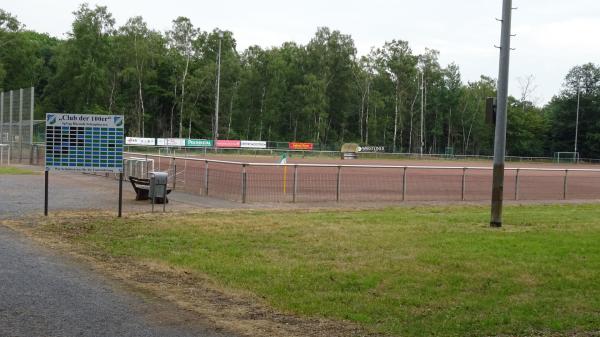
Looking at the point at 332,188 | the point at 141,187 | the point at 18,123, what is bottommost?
the point at 332,188

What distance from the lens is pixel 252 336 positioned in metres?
5.71

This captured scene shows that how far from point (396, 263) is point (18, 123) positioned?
3593 cm

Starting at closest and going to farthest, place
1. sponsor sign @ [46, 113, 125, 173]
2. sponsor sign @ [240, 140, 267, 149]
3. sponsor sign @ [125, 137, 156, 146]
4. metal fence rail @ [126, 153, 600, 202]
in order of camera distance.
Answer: sponsor sign @ [46, 113, 125, 173] < metal fence rail @ [126, 153, 600, 202] < sponsor sign @ [125, 137, 156, 146] < sponsor sign @ [240, 140, 267, 149]

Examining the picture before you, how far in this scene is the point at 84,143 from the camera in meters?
14.4

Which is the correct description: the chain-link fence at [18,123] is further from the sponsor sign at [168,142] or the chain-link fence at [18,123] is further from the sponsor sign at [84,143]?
the sponsor sign at [168,142]

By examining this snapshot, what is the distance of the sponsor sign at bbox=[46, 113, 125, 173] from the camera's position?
14.2 m

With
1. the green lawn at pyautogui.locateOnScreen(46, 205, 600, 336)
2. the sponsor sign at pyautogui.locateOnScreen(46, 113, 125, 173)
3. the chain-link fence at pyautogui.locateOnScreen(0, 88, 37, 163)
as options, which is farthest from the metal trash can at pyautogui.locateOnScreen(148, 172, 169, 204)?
the chain-link fence at pyautogui.locateOnScreen(0, 88, 37, 163)

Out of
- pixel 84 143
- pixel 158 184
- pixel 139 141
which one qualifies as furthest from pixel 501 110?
pixel 139 141

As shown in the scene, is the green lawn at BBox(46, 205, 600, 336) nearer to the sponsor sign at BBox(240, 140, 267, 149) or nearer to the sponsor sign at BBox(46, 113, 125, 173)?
the sponsor sign at BBox(46, 113, 125, 173)

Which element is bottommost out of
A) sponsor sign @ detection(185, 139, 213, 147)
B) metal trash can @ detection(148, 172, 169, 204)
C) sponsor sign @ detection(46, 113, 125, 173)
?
metal trash can @ detection(148, 172, 169, 204)

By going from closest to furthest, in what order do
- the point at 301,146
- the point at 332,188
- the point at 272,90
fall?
the point at 332,188
the point at 301,146
the point at 272,90

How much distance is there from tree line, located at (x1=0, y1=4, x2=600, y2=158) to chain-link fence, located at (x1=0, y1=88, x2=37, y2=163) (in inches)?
1470

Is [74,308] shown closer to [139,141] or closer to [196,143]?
[139,141]

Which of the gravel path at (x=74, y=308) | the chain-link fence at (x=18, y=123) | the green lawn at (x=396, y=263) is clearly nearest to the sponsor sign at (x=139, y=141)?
the chain-link fence at (x=18, y=123)
